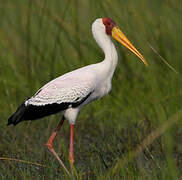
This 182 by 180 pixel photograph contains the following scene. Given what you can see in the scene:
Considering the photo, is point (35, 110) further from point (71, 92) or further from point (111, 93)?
point (111, 93)

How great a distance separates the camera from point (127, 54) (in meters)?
6.86

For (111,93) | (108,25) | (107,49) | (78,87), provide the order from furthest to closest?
(111,93) < (108,25) < (107,49) < (78,87)

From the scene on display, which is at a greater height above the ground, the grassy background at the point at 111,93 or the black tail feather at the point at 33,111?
the black tail feather at the point at 33,111

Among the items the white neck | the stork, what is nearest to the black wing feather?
the stork

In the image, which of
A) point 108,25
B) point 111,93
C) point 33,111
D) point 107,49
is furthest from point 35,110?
point 111,93

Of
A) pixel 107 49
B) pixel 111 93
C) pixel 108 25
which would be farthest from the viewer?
pixel 111 93

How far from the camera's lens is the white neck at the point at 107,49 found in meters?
4.91

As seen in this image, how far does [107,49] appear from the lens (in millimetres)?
4977

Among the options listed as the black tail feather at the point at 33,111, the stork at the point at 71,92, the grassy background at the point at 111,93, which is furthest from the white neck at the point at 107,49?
the grassy background at the point at 111,93

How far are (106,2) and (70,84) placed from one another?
1902 millimetres

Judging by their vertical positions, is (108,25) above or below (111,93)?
above

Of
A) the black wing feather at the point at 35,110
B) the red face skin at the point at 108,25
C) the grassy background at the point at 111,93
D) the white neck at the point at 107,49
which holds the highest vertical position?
the red face skin at the point at 108,25

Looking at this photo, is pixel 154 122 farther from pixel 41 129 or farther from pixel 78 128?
pixel 41 129

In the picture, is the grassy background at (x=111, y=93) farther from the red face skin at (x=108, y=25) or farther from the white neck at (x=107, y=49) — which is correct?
the red face skin at (x=108, y=25)
